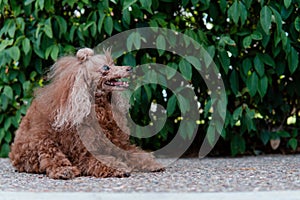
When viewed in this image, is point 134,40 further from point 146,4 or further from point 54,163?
point 54,163

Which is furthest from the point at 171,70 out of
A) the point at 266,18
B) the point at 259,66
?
the point at 266,18

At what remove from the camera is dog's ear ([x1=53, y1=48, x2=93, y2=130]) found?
4535mm

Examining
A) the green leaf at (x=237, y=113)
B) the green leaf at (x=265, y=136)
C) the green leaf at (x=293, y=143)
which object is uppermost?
the green leaf at (x=237, y=113)

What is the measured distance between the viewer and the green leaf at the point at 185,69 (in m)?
5.52

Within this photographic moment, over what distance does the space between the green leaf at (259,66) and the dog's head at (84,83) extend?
5.12 feet

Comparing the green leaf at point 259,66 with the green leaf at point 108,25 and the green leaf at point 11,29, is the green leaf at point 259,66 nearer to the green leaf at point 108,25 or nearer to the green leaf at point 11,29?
the green leaf at point 108,25

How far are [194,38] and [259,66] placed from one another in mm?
683

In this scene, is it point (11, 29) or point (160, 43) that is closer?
point (160, 43)

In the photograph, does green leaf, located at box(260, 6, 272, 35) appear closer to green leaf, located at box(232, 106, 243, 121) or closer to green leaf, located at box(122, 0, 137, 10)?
green leaf, located at box(232, 106, 243, 121)

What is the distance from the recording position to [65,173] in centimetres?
446

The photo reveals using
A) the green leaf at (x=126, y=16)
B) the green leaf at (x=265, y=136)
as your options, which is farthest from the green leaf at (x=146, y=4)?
the green leaf at (x=265, y=136)

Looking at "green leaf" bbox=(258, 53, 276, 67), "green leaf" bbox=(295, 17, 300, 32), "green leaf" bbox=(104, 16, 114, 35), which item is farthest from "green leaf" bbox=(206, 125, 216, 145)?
"green leaf" bbox=(104, 16, 114, 35)

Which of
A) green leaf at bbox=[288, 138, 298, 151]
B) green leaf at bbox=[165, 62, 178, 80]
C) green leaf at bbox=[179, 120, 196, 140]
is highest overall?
green leaf at bbox=[165, 62, 178, 80]

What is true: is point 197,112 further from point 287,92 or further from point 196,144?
point 287,92
